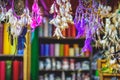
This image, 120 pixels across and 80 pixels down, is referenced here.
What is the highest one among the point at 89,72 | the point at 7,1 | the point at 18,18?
the point at 7,1

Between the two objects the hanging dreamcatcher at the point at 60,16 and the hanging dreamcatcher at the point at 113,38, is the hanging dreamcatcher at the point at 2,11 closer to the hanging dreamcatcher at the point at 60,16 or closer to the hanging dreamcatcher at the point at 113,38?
the hanging dreamcatcher at the point at 60,16

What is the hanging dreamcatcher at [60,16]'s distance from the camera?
7.62ft

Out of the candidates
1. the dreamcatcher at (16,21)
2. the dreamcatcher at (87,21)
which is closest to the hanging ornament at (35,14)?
the dreamcatcher at (16,21)

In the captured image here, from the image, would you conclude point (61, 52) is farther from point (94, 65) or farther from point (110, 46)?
point (110, 46)

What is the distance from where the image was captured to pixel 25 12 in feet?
7.68

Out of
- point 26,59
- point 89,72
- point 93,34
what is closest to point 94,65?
point 89,72

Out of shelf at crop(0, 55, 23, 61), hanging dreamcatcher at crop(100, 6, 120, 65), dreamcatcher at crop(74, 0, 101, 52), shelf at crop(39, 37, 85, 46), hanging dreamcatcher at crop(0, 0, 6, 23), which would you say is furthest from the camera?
shelf at crop(39, 37, 85, 46)

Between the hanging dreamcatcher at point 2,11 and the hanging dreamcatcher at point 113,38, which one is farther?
the hanging dreamcatcher at point 2,11

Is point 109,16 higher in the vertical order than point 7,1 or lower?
lower

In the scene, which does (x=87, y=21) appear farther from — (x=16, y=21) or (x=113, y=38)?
(x=16, y=21)

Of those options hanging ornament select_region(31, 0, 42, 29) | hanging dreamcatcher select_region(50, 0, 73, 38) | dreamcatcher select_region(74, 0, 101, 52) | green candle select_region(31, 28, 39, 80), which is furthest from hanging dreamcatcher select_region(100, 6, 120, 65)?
green candle select_region(31, 28, 39, 80)

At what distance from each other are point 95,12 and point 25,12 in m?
0.64

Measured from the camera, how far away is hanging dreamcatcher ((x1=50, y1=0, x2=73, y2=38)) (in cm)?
232

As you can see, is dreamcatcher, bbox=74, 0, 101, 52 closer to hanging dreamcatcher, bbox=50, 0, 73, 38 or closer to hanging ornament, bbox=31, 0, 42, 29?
hanging dreamcatcher, bbox=50, 0, 73, 38
